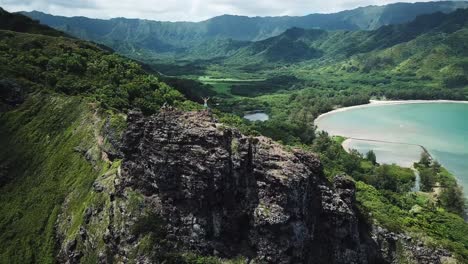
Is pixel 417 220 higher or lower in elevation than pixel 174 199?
lower

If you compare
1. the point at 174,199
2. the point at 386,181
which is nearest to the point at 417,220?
the point at 386,181

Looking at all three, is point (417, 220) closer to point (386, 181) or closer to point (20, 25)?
point (386, 181)

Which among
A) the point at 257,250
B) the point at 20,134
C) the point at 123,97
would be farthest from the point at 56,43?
the point at 257,250

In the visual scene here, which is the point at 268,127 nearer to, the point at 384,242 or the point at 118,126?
the point at 118,126

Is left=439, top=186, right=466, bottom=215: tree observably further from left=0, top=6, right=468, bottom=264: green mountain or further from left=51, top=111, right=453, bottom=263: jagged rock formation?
left=51, top=111, right=453, bottom=263: jagged rock formation

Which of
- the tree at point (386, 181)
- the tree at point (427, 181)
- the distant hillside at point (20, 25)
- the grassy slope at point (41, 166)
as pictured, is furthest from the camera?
the distant hillside at point (20, 25)

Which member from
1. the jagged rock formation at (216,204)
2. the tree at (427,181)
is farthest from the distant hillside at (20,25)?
the tree at (427,181)

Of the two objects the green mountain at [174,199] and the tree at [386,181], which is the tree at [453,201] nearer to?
the tree at [386,181]

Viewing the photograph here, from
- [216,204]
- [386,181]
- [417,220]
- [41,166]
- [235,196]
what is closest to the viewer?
[216,204]

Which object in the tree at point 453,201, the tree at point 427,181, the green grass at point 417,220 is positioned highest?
the green grass at point 417,220
